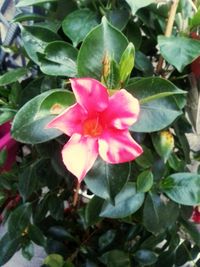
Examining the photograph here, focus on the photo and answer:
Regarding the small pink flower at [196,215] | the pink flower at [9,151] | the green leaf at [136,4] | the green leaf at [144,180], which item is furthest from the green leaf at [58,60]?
the small pink flower at [196,215]

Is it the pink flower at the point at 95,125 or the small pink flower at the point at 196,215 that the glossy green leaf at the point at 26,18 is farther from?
the small pink flower at the point at 196,215

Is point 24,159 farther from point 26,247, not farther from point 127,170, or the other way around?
point 127,170

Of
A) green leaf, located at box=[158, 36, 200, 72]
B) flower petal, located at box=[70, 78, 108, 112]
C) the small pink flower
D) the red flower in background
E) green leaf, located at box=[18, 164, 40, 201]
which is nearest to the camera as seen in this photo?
flower petal, located at box=[70, 78, 108, 112]

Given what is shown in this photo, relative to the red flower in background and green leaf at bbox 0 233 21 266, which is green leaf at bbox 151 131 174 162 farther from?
green leaf at bbox 0 233 21 266

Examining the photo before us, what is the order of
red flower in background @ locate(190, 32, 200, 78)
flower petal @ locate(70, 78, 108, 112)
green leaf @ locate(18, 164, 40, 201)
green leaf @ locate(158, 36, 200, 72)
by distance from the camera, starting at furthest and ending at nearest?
1. green leaf @ locate(18, 164, 40, 201)
2. red flower in background @ locate(190, 32, 200, 78)
3. green leaf @ locate(158, 36, 200, 72)
4. flower petal @ locate(70, 78, 108, 112)

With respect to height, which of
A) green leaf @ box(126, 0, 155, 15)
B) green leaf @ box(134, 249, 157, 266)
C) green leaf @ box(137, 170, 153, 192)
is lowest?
green leaf @ box(134, 249, 157, 266)

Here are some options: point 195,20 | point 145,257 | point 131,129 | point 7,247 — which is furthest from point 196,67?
point 7,247

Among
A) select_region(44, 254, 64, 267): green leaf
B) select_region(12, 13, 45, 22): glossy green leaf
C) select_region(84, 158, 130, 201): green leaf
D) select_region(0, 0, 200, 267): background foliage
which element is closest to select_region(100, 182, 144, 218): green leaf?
select_region(0, 0, 200, 267): background foliage
